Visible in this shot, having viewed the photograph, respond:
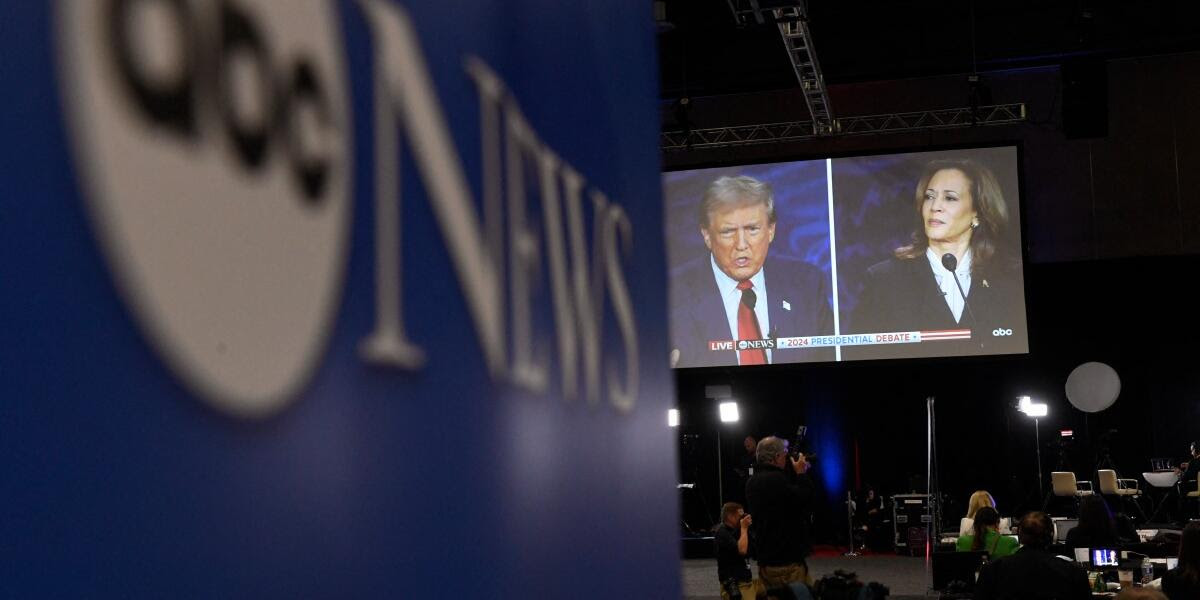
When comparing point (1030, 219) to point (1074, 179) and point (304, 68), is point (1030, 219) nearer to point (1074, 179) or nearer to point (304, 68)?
point (1074, 179)

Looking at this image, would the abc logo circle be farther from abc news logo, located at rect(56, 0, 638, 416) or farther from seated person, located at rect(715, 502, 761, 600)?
seated person, located at rect(715, 502, 761, 600)

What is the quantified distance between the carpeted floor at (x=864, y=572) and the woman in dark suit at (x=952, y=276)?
207 cm

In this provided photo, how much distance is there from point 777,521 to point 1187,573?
2339 mm

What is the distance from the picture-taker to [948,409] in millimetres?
15914

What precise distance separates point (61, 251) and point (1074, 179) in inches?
554

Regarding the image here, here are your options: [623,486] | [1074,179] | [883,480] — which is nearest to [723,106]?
[1074,179]

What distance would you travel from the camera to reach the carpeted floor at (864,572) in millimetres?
11023

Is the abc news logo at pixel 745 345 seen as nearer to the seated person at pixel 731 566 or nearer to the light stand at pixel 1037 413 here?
the seated person at pixel 731 566

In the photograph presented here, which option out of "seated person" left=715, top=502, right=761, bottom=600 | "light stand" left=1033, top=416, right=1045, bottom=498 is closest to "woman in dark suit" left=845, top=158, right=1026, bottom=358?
"seated person" left=715, top=502, right=761, bottom=600

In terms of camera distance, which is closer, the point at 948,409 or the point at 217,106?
the point at 217,106

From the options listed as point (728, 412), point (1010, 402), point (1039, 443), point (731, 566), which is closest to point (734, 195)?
point (728, 412)

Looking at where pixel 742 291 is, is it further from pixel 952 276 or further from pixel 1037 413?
pixel 1037 413

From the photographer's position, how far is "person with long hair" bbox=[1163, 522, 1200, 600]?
504 centimetres

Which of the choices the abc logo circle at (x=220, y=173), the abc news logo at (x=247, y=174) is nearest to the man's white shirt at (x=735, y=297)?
the abc news logo at (x=247, y=174)
